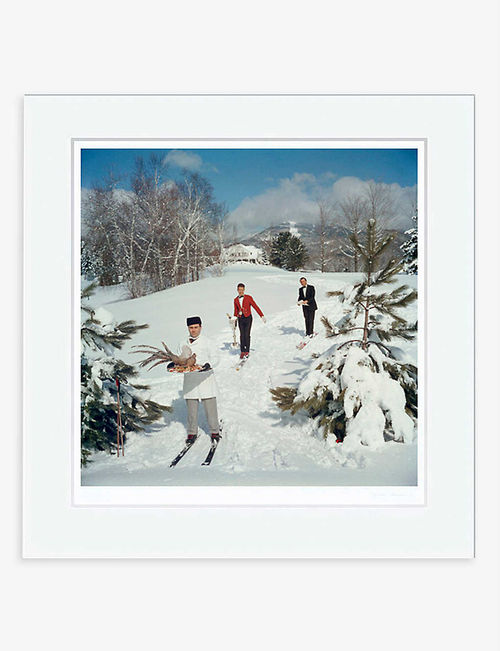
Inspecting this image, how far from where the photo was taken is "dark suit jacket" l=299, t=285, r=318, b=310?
2984mm

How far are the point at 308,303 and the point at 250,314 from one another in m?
0.41

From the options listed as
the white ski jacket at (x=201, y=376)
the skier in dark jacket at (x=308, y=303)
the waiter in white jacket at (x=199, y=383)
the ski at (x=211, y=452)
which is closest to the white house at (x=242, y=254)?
the skier in dark jacket at (x=308, y=303)

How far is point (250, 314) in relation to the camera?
2.98m

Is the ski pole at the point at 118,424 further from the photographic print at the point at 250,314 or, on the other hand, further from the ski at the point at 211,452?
the ski at the point at 211,452

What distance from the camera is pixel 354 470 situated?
2.83 meters

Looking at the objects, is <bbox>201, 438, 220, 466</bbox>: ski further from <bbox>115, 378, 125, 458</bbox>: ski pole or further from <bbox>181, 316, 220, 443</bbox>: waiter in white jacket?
<bbox>115, 378, 125, 458</bbox>: ski pole

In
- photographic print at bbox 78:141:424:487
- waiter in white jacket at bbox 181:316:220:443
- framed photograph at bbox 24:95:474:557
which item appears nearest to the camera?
framed photograph at bbox 24:95:474:557

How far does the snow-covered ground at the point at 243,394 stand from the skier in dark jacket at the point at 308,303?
4cm

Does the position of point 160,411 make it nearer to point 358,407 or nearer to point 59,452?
point 59,452

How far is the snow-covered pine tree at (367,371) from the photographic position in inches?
112

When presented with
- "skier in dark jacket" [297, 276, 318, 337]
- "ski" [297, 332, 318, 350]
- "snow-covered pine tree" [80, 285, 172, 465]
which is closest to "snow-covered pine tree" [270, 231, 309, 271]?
"skier in dark jacket" [297, 276, 318, 337]

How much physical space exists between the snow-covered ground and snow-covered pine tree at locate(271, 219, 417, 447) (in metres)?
0.07
